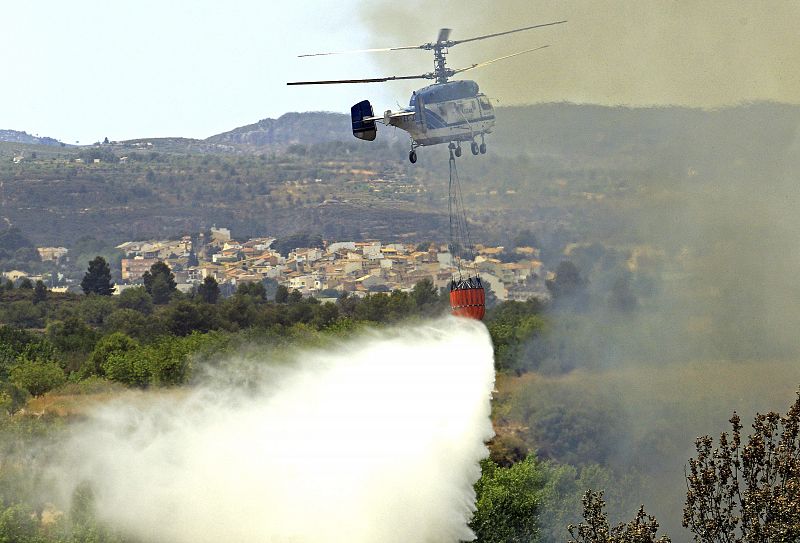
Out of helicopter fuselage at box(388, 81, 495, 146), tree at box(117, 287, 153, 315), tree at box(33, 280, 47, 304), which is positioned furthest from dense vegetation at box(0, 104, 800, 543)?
tree at box(33, 280, 47, 304)

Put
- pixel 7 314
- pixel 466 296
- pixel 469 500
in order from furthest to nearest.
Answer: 1. pixel 7 314
2. pixel 469 500
3. pixel 466 296

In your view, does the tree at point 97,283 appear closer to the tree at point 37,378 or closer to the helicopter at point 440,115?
the tree at point 37,378

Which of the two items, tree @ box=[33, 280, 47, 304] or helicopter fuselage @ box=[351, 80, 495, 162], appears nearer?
helicopter fuselage @ box=[351, 80, 495, 162]

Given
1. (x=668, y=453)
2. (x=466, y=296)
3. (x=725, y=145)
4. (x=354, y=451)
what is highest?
(x=725, y=145)

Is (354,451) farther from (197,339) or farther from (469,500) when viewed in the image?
(197,339)

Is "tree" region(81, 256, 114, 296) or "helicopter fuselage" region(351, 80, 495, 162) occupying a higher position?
"helicopter fuselage" region(351, 80, 495, 162)

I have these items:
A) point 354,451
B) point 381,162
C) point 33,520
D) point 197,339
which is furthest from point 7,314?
point 354,451

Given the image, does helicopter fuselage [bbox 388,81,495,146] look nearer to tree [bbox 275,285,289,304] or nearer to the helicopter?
the helicopter
